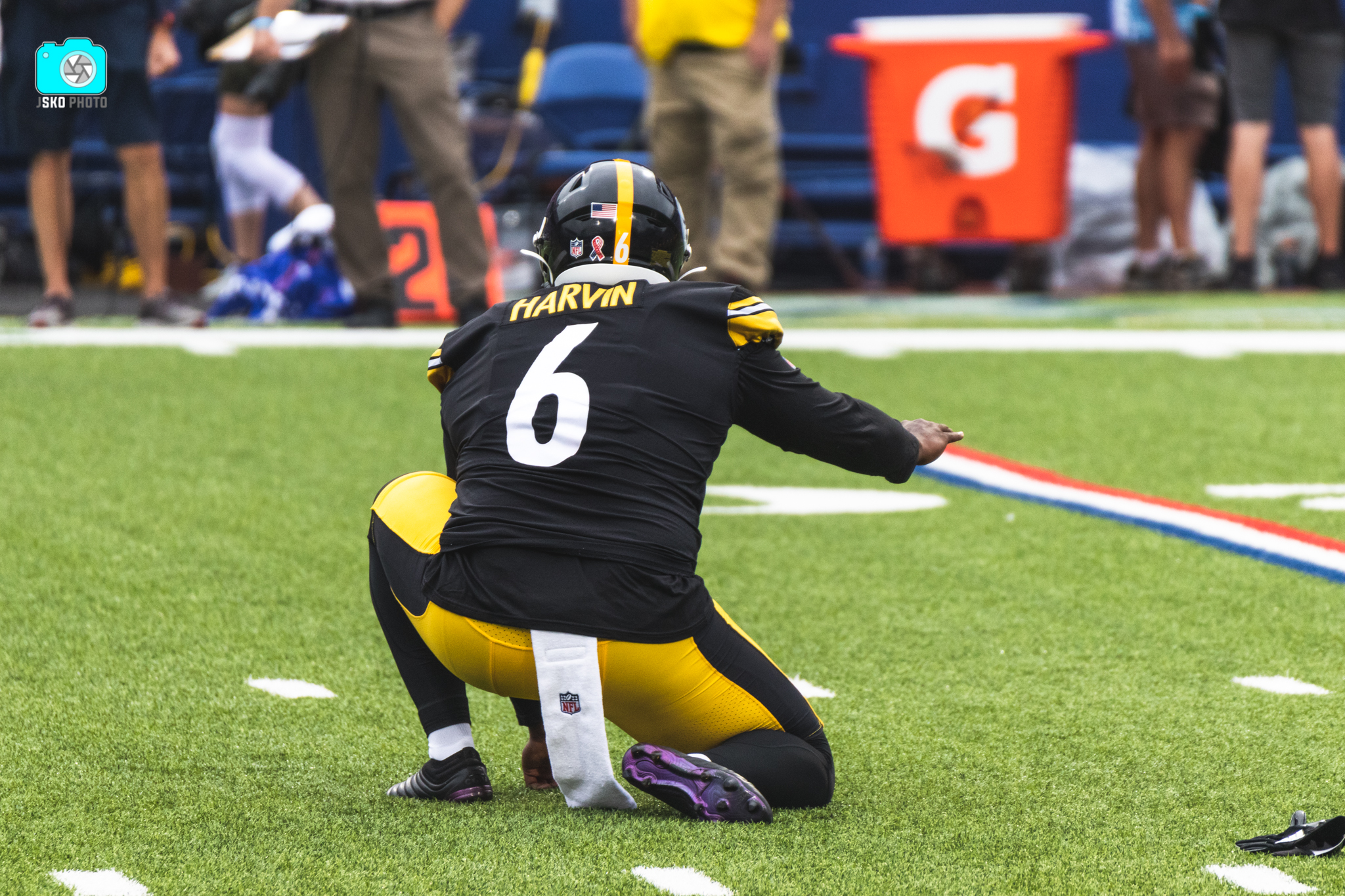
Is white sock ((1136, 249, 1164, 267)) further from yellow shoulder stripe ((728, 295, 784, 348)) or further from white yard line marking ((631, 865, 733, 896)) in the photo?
white yard line marking ((631, 865, 733, 896))

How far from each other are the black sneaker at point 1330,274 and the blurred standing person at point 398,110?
14.3 ft

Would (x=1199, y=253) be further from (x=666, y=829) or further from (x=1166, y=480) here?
(x=666, y=829)

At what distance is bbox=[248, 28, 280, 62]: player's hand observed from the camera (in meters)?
7.50

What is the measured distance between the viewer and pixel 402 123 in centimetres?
765

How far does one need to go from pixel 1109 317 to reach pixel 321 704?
5.95 metres

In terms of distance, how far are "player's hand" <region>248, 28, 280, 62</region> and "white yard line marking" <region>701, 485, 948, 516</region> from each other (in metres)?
3.23

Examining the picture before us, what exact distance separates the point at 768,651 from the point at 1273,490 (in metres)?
2.10

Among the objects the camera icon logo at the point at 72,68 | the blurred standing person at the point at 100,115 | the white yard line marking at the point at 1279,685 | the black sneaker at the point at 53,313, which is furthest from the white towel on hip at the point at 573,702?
the black sneaker at the point at 53,313

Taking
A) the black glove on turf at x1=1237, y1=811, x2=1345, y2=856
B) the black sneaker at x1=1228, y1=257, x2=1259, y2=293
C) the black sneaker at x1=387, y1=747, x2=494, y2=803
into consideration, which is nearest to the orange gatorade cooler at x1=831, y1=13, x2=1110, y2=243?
the black sneaker at x1=1228, y1=257, x2=1259, y2=293

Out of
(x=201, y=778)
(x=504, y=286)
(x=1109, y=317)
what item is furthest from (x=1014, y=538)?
(x=504, y=286)

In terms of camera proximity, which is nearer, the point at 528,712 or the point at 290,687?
the point at 528,712

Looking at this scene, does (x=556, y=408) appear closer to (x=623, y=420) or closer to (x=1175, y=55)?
(x=623, y=420)

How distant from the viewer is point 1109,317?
8492 mm

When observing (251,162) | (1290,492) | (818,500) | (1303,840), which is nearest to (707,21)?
(251,162)
